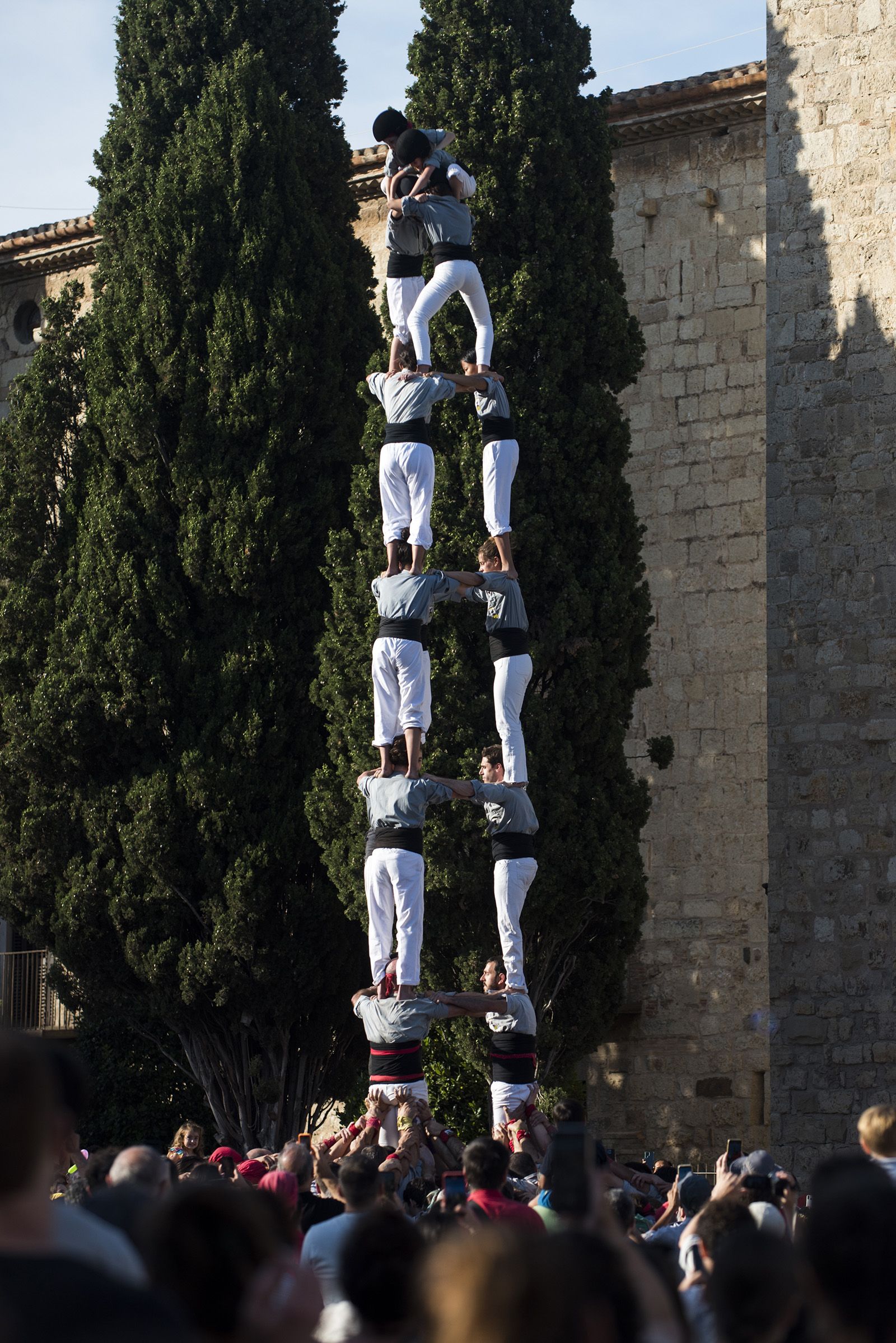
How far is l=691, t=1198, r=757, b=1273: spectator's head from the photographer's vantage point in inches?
185

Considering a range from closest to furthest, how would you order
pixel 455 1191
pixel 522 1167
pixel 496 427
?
pixel 455 1191
pixel 522 1167
pixel 496 427

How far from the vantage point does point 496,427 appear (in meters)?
11.9

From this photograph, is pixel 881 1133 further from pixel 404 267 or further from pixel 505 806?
pixel 404 267

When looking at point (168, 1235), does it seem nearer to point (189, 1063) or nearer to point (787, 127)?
point (189, 1063)

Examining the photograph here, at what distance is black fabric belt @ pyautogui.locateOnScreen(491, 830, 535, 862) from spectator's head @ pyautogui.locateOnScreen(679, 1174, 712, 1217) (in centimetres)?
464

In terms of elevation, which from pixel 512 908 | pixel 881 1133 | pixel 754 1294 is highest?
pixel 512 908

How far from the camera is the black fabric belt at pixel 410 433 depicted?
1149 centimetres

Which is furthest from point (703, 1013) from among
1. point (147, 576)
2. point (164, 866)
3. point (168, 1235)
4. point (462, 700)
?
point (168, 1235)

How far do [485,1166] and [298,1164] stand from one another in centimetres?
135

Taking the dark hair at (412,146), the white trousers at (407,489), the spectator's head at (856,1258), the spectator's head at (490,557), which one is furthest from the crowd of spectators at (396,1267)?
the dark hair at (412,146)

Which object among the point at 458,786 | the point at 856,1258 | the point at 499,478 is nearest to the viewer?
the point at 856,1258

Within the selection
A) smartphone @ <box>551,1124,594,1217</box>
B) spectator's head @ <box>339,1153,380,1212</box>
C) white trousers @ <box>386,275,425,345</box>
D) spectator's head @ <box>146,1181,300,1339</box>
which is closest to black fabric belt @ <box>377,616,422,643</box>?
white trousers @ <box>386,275,425,345</box>

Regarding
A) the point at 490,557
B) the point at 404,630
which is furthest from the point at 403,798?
the point at 490,557

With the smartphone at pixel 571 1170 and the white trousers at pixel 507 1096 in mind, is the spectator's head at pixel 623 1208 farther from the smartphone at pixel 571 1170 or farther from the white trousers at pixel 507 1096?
the white trousers at pixel 507 1096
